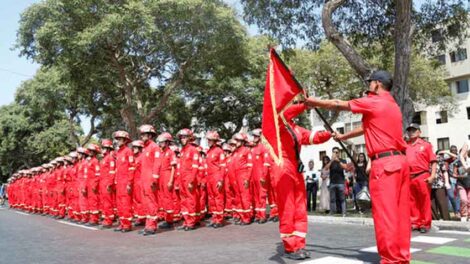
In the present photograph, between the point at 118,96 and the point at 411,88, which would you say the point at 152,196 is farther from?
the point at 411,88

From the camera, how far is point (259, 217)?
36.4 feet

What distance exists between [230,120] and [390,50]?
1543cm

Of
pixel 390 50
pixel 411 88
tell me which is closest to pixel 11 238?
pixel 390 50

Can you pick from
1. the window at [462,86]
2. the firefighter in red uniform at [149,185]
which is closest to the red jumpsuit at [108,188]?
the firefighter in red uniform at [149,185]

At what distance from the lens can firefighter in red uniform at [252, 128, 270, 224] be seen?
11125 mm

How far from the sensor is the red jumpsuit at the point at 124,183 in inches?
407

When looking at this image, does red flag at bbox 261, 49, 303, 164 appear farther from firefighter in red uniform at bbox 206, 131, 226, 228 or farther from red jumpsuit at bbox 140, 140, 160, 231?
firefighter in red uniform at bbox 206, 131, 226, 228

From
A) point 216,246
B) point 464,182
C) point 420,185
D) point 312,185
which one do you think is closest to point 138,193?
point 216,246

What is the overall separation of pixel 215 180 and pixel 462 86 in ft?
113

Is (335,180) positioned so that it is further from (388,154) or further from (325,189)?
(388,154)

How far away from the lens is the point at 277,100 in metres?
6.13

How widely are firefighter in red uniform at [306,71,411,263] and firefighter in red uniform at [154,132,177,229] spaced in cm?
565

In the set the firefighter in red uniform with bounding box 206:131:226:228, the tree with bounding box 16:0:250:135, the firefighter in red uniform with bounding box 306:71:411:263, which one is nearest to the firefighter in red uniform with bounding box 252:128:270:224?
the firefighter in red uniform with bounding box 206:131:226:228

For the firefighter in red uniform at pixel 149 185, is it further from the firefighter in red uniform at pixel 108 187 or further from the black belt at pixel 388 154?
the black belt at pixel 388 154
